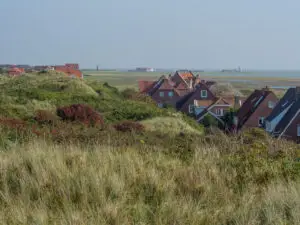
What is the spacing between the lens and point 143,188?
4797 mm

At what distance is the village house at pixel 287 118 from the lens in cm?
3441

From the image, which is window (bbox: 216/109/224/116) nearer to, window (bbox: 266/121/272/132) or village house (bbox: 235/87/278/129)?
village house (bbox: 235/87/278/129)

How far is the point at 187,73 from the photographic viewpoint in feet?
285

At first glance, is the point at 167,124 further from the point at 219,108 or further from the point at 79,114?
the point at 219,108

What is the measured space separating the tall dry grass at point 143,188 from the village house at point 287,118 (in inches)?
1072

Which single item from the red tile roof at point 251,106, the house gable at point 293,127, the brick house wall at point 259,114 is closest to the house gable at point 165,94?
the red tile roof at point 251,106

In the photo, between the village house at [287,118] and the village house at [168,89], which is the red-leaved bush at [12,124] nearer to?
the village house at [287,118]

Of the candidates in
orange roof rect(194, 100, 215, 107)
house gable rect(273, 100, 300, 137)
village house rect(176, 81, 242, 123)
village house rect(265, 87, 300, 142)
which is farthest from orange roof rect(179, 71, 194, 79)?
house gable rect(273, 100, 300, 137)

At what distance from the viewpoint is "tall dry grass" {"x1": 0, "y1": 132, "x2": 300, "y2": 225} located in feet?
12.9

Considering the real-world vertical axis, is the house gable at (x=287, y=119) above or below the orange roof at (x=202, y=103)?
above

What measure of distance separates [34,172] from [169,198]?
1878 millimetres

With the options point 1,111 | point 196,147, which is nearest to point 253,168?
point 196,147

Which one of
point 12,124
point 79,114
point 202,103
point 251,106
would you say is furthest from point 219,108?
point 12,124

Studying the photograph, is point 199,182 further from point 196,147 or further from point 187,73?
point 187,73
